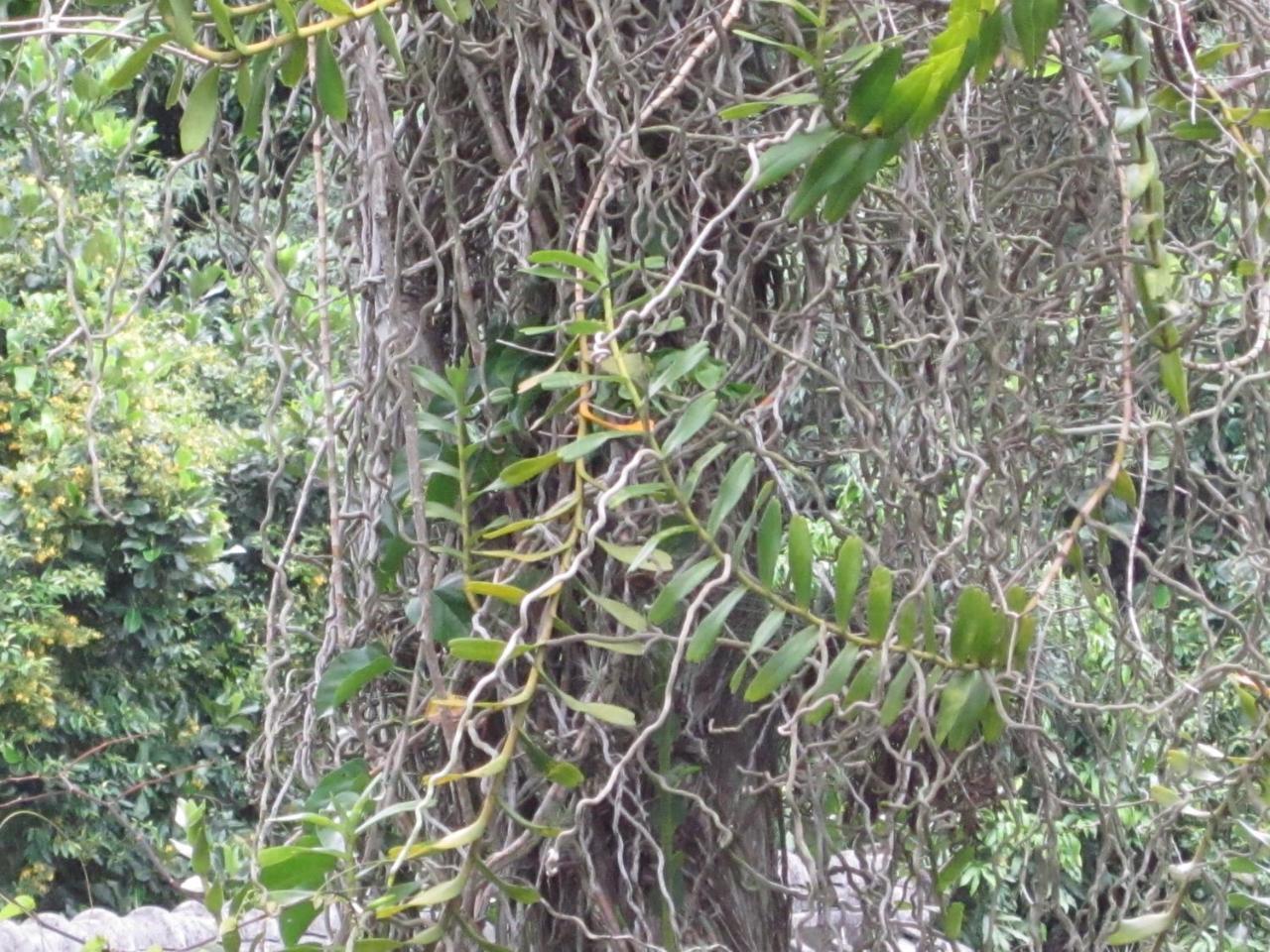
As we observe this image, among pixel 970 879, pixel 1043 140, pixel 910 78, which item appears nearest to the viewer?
pixel 910 78

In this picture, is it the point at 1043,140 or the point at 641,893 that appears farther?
the point at 1043,140

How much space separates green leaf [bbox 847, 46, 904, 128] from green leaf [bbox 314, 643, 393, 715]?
1.12 feet

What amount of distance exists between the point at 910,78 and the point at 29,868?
292cm

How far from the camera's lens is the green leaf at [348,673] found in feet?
2.21

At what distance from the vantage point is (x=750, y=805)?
2.36 feet

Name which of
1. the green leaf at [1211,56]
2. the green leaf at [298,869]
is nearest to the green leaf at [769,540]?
the green leaf at [298,869]

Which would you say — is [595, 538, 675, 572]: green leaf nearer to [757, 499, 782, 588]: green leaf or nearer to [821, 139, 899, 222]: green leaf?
[757, 499, 782, 588]: green leaf

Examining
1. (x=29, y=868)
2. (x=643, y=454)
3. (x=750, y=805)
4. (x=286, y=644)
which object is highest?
(x=643, y=454)

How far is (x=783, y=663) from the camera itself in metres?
0.58

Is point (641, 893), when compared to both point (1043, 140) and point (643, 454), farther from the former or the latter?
point (1043, 140)

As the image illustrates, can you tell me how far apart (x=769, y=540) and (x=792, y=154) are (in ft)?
0.52

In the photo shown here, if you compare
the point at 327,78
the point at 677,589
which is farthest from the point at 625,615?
the point at 327,78

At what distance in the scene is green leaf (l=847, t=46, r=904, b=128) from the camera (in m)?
0.54

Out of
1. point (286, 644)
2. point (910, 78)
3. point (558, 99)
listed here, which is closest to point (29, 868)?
point (286, 644)
